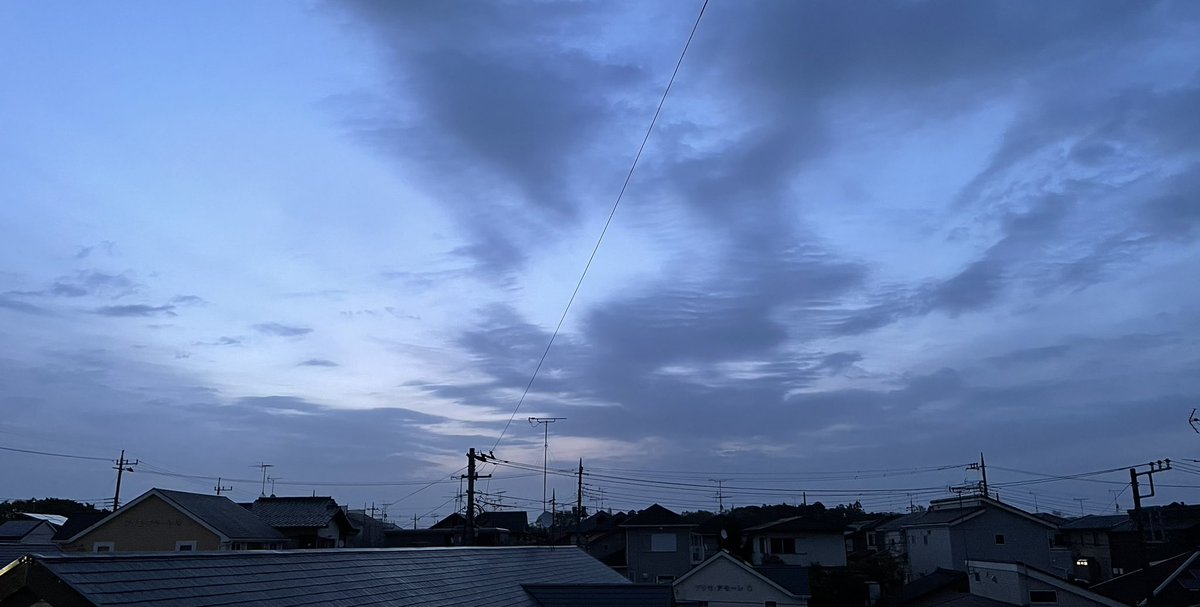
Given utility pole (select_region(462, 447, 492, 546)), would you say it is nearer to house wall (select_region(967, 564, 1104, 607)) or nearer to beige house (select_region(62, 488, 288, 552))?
beige house (select_region(62, 488, 288, 552))

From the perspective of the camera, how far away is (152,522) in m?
33.7

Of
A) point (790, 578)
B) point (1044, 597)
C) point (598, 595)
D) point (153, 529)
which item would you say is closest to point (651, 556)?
point (790, 578)

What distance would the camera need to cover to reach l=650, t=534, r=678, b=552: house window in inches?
1774

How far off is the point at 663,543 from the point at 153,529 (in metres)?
26.5

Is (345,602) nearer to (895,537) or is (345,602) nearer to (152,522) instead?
(152,522)

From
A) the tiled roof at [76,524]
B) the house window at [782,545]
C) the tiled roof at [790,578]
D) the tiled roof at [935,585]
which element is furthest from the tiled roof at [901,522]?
the tiled roof at [76,524]

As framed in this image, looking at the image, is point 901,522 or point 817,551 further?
point 901,522

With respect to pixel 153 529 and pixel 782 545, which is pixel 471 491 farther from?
pixel 782 545

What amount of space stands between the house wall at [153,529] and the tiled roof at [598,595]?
820 inches

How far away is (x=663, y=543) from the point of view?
1778 inches

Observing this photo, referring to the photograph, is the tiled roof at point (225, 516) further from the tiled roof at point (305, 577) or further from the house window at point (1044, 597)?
the house window at point (1044, 597)

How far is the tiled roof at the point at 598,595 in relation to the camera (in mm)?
19492

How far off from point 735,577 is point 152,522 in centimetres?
2651

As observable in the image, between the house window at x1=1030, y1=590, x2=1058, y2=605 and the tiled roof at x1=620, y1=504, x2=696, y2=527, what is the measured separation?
725 inches
